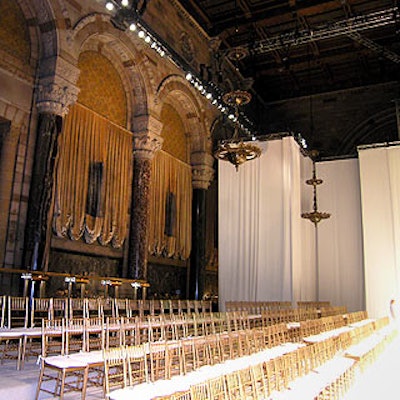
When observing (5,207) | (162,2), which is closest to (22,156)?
(5,207)

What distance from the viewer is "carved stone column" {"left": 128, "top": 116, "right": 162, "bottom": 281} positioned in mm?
11305

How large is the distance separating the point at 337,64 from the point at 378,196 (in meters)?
6.43

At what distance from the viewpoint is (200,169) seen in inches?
585

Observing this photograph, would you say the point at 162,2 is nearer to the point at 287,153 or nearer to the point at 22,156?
the point at 287,153

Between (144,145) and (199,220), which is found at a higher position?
(144,145)

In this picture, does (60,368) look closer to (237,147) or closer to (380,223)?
(237,147)

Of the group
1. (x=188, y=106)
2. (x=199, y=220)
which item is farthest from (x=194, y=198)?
(x=188, y=106)

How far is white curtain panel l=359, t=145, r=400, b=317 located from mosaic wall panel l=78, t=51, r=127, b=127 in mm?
7857

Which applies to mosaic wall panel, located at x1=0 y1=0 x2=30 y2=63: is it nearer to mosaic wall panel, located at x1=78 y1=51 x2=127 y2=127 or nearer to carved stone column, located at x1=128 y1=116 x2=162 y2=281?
mosaic wall panel, located at x1=78 y1=51 x2=127 y2=127

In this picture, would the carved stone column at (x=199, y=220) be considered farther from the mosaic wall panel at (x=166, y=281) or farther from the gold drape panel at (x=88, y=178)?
Result: the gold drape panel at (x=88, y=178)

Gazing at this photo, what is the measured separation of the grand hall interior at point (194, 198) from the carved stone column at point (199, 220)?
0.05m

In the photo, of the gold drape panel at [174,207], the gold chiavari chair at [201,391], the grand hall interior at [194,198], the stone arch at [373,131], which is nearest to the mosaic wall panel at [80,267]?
the grand hall interior at [194,198]

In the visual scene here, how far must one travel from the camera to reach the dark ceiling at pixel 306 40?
1407cm

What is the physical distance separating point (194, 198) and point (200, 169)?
97 centimetres
